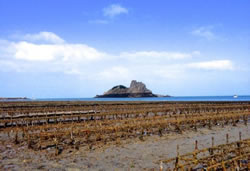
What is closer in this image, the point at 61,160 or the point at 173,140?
the point at 61,160

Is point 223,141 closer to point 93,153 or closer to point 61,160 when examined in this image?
point 93,153

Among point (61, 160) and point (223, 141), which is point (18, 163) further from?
point (223, 141)

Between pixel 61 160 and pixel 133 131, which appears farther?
pixel 133 131

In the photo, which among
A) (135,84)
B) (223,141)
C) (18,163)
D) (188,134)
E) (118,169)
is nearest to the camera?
(118,169)

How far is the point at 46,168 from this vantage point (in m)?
9.66

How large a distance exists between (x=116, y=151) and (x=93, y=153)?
1.32 meters

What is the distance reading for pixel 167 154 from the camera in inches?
464

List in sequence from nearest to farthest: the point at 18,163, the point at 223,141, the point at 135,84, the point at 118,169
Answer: the point at 118,169
the point at 18,163
the point at 223,141
the point at 135,84

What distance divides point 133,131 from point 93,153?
662 cm

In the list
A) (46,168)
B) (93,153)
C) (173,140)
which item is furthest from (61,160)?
(173,140)

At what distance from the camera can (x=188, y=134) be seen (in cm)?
1733

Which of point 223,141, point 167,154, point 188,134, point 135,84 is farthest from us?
point 135,84

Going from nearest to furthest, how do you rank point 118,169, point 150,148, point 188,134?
point 118,169, point 150,148, point 188,134

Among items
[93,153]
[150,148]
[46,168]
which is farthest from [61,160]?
[150,148]
